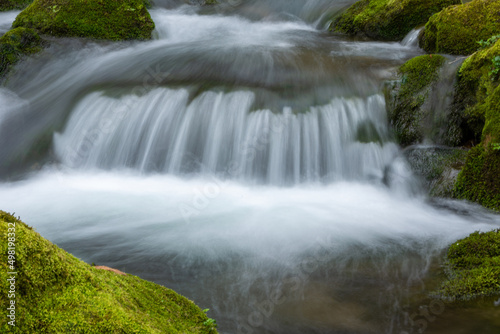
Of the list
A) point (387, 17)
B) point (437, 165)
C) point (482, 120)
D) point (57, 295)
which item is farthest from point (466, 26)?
point (57, 295)

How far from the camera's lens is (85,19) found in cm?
1128

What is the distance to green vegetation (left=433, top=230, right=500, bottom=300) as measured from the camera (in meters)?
4.18

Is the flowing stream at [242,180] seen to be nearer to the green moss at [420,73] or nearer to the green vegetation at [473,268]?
the green vegetation at [473,268]

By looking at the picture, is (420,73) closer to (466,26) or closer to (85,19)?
(466,26)

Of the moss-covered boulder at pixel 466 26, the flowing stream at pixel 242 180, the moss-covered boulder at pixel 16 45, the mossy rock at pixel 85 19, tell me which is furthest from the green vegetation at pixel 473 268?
the moss-covered boulder at pixel 16 45

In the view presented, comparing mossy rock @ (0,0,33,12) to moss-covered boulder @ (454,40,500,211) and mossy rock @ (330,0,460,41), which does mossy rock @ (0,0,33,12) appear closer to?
mossy rock @ (330,0,460,41)

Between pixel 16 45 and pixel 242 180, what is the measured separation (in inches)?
267

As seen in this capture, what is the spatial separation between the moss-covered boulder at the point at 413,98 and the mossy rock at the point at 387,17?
3211 mm

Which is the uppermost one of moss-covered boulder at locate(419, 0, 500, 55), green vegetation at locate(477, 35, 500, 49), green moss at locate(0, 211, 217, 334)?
moss-covered boulder at locate(419, 0, 500, 55)

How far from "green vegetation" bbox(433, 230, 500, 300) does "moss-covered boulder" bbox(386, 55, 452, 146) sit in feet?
10.2

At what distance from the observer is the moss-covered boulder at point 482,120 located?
627 cm

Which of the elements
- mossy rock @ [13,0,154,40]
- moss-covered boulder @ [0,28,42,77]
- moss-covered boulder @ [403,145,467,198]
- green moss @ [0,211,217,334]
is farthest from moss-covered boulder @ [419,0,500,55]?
moss-covered boulder @ [0,28,42,77]

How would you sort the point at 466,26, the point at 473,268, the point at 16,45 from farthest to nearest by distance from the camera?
the point at 16,45 → the point at 466,26 → the point at 473,268

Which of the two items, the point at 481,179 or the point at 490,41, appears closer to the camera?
the point at 481,179
